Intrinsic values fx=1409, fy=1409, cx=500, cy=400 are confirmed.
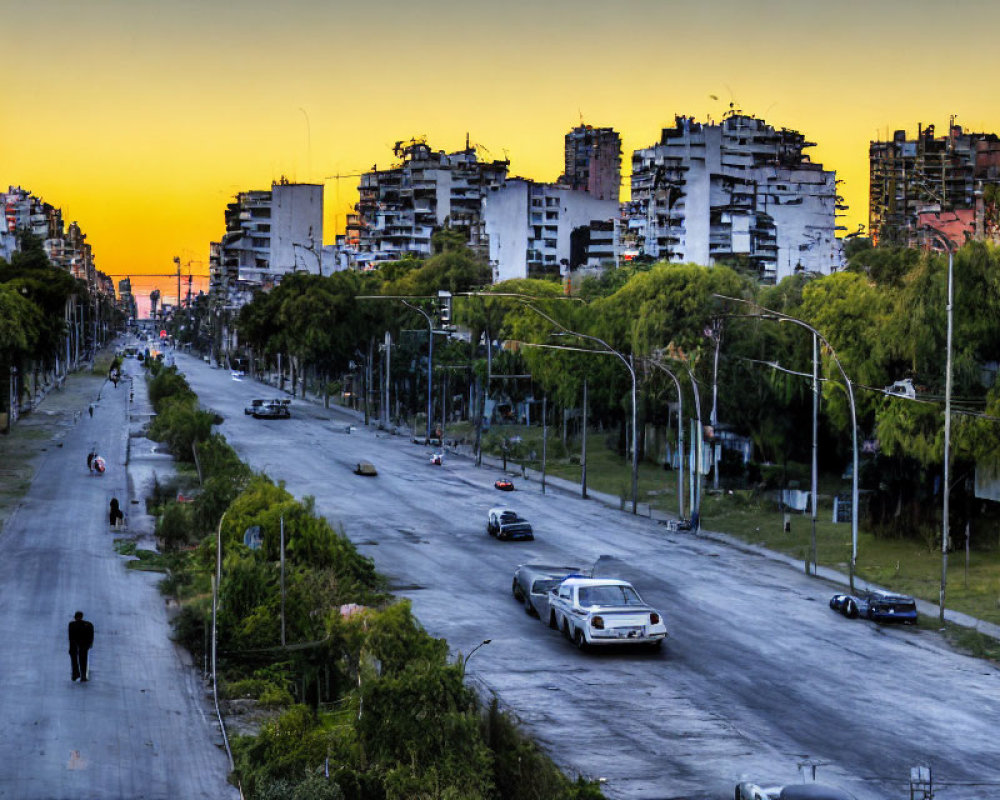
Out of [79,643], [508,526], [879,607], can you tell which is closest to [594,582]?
[879,607]

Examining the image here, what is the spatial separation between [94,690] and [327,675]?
4868mm

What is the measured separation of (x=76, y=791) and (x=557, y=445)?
69200mm

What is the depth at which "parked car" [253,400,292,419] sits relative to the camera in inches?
4215

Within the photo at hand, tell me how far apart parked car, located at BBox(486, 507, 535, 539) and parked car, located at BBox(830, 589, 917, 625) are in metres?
15.4

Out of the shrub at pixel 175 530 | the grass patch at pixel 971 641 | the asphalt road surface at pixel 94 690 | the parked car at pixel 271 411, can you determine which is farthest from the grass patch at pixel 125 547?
the parked car at pixel 271 411

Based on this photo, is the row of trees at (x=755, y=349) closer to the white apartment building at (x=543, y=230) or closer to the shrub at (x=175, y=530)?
the shrub at (x=175, y=530)

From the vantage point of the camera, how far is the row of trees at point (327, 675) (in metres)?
20.3

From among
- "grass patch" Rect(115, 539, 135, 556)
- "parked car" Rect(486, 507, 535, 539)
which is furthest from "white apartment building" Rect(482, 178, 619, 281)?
"grass patch" Rect(115, 539, 135, 556)

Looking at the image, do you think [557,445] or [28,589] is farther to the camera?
[557,445]

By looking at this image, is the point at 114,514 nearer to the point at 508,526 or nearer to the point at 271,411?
the point at 508,526

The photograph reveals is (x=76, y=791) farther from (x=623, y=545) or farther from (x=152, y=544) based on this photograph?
(x=623, y=545)

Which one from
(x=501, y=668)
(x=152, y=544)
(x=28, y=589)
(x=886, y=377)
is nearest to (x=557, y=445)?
(x=886, y=377)

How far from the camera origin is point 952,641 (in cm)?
3541

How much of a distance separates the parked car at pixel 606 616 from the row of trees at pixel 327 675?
3.43 meters
